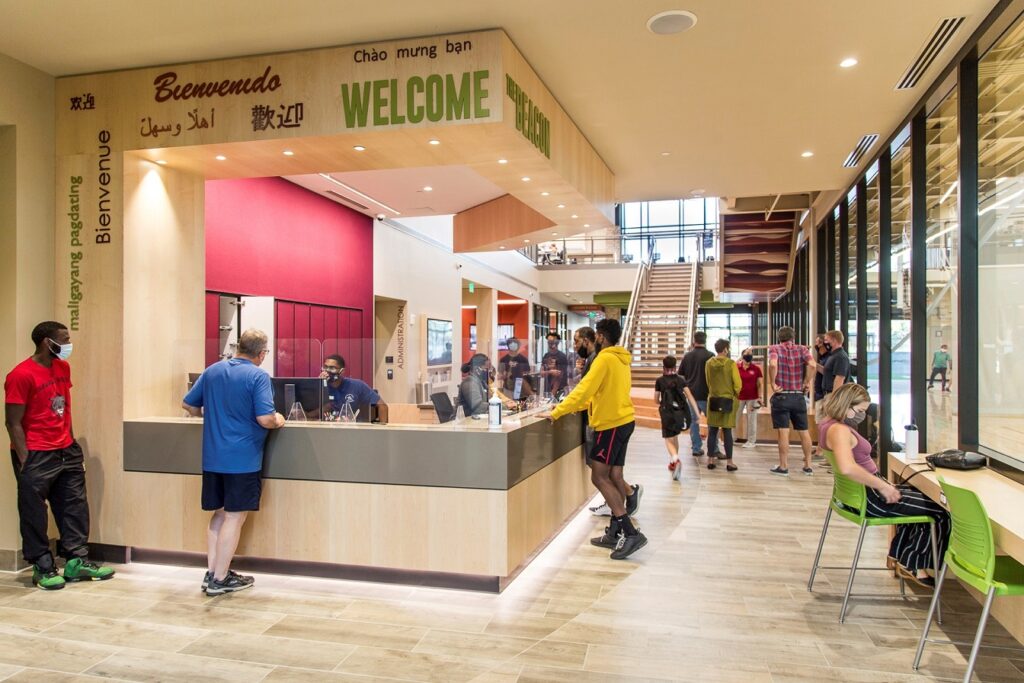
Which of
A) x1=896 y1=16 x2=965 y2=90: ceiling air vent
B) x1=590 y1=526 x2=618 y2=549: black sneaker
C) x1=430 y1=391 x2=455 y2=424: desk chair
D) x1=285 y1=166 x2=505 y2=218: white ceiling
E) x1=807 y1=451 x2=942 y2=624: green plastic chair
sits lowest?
x1=590 y1=526 x2=618 y2=549: black sneaker

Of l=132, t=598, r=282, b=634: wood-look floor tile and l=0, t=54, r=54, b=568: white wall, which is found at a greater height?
l=0, t=54, r=54, b=568: white wall

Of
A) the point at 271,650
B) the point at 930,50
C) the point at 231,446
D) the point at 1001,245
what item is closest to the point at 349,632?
the point at 271,650

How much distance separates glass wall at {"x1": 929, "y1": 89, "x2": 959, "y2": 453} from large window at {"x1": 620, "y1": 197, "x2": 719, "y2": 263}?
12.9m

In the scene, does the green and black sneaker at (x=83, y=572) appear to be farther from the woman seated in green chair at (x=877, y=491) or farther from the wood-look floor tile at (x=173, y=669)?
the woman seated in green chair at (x=877, y=491)

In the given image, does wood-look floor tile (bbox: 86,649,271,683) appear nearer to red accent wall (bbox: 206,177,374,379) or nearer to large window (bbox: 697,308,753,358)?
red accent wall (bbox: 206,177,374,379)

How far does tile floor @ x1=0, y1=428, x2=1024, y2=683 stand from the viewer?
122 inches

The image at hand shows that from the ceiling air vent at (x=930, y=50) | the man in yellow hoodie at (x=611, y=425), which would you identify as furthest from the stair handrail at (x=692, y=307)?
the man in yellow hoodie at (x=611, y=425)

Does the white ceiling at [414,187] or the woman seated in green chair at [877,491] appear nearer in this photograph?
the woman seated in green chair at [877,491]

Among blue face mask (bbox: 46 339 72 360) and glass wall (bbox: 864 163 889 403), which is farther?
glass wall (bbox: 864 163 889 403)

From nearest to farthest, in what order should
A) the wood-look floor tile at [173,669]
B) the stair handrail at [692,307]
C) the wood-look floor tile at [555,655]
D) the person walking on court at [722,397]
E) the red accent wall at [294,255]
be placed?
the wood-look floor tile at [173,669] → the wood-look floor tile at [555,655] → the red accent wall at [294,255] → the person walking on court at [722,397] → the stair handrail at [692,307]

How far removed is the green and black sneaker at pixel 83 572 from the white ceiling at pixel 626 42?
3.36 meters

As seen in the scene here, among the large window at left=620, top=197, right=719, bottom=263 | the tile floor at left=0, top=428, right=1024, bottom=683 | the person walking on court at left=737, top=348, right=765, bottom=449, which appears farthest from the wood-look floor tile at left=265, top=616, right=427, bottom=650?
the large window at left=620, top=197, right=719, bottom=263

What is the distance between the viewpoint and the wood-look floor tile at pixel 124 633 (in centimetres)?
340

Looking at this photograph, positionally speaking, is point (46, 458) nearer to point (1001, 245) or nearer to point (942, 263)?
point (1001, 245)
